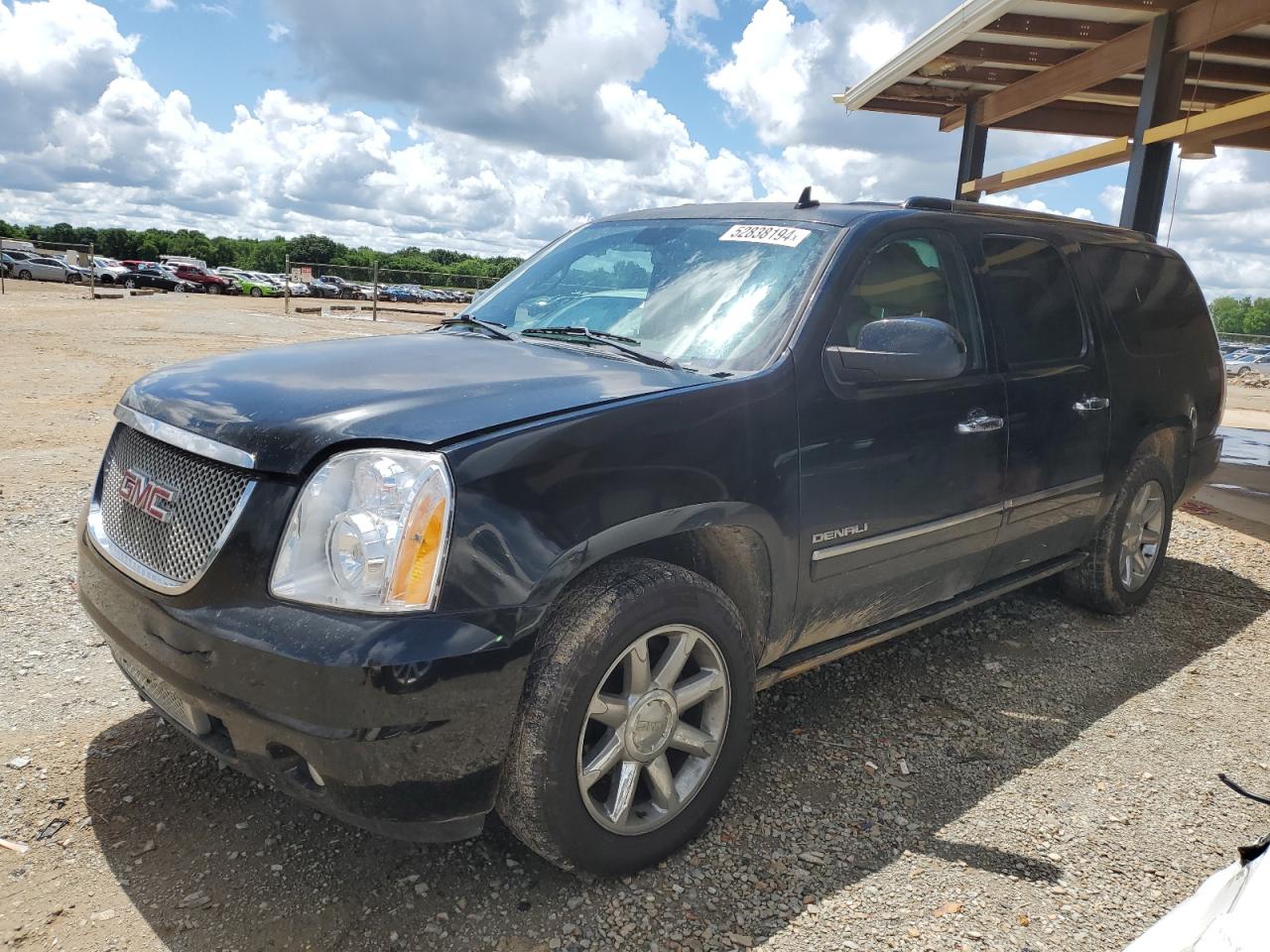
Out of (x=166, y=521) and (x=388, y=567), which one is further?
(x=166, y=521)

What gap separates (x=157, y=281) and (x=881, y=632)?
→ 5333 cm

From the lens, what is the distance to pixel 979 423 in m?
3.47

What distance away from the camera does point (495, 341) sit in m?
3.34

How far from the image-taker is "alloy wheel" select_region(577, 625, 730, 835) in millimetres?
2449

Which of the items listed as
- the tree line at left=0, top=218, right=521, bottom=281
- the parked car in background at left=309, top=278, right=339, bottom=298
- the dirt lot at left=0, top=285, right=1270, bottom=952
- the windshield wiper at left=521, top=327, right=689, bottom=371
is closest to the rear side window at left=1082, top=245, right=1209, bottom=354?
the dirt lot at left=0, top=285, right=1270, bottom=952

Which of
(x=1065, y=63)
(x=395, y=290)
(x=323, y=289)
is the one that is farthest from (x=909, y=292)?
(x=323, y=289)

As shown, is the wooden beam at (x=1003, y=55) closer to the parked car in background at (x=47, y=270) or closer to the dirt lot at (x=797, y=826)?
the dirt lot at (x=797, y=826)

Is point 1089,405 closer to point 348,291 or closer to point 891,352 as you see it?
point 891,352

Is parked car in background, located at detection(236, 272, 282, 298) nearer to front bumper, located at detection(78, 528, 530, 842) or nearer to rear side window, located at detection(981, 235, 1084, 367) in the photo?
rear side window, located at detection(981, 235, 1084, 367)

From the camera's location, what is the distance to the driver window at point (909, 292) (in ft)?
10.4

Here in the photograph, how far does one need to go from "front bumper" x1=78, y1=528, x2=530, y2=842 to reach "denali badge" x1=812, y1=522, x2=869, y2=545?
3.67 feet

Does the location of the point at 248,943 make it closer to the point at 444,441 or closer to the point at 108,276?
the point at 444,441

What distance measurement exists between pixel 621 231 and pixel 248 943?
Answer: 278 cm

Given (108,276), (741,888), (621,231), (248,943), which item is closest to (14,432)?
(621,231)
